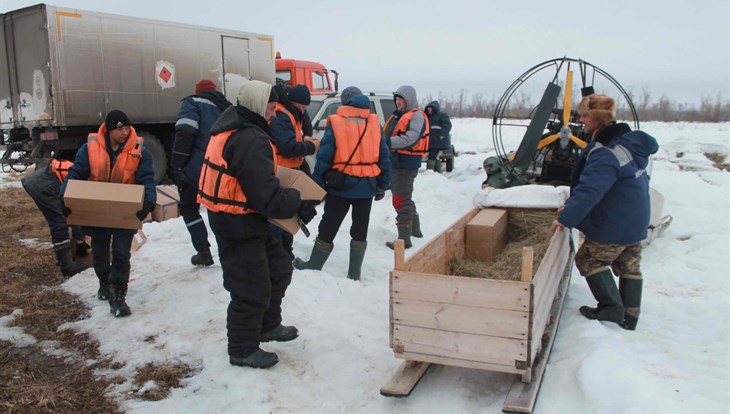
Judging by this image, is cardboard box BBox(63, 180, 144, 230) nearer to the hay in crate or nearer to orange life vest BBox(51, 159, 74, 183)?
orange life vest BBox(51, 159, 74, 183)

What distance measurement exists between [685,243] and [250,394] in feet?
20.1

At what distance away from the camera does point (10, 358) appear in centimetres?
392

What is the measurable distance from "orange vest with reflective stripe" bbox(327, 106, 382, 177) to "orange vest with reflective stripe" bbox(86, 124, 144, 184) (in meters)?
1.66

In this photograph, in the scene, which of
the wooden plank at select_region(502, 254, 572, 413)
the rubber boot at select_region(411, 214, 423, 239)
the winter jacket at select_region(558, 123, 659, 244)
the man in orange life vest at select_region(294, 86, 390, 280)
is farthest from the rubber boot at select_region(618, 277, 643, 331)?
the rubber boot at select_region(411, 214, 423, 239)

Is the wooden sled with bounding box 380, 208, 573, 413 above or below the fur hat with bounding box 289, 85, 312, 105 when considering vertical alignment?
below

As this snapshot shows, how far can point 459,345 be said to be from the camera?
3.17 meters

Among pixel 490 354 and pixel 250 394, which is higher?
pixel 490 354

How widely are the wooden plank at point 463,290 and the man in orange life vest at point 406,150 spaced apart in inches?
138

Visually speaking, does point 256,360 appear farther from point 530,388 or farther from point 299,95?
point 299,95

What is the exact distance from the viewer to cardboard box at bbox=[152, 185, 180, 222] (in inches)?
231

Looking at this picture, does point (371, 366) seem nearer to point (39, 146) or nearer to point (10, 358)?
point (10, 358)

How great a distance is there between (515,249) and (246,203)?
247 centimetres

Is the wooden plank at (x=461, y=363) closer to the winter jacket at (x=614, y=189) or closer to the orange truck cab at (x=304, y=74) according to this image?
the winter jacket at (x=614, y=189)

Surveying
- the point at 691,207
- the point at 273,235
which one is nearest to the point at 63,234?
the point at 273,235
